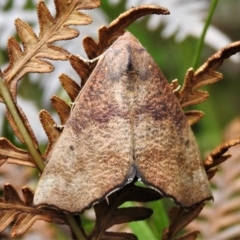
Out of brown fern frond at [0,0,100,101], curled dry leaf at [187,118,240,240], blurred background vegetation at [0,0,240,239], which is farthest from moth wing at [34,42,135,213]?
Result: curled dry leaf at [187,118,240,240]

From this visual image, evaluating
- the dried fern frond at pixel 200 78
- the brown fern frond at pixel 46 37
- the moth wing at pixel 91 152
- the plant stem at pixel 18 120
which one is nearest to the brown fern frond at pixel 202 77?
the dried fern frond at pixel 200 78

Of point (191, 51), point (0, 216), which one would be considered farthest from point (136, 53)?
point (191, 51)

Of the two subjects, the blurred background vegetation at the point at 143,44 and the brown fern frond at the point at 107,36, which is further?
the blurred background vegetation at the point at 143,44

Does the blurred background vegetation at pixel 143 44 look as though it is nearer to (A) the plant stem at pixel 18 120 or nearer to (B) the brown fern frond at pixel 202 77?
(B) the brown fern frond at pixel 202 77

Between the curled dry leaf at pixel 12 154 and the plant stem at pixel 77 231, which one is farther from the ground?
the curled dry leaf at pixel 12 154

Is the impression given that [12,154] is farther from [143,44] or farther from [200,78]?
[143,44]

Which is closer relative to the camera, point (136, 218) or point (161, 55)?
point (136, 218)

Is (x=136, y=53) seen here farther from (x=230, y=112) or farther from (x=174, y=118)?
(x=230, y=112)
